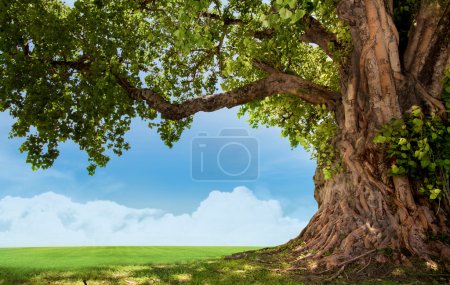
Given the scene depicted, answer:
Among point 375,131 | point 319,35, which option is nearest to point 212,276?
point 375,131

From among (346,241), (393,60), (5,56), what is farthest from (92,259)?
(393,60)

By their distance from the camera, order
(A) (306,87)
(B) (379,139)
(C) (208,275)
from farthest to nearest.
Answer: (A) (306,87) < (B) (379,139) < (C) (208,275)

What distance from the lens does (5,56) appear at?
43.7 ft

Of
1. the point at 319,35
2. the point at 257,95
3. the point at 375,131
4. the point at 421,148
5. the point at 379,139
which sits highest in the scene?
the point at 319,35

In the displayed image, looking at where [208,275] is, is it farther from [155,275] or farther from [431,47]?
[431,47]

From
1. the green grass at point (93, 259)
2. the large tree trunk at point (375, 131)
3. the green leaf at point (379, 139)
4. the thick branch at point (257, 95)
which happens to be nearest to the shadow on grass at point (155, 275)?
the green grass at point (93, 259)

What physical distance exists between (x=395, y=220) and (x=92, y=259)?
9.63m

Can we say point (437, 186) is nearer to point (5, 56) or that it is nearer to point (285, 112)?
point (285, 112)

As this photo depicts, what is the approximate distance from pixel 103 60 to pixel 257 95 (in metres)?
5.79

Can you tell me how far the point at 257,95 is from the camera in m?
14.0

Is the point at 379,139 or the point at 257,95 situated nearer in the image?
the point at 379,139

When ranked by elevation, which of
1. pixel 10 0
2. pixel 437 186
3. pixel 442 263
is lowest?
pixel 442 263

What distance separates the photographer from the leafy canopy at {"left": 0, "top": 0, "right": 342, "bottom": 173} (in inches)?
542

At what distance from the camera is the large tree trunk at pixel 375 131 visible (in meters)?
10.5
